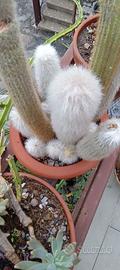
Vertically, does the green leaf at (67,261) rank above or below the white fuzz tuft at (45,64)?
below

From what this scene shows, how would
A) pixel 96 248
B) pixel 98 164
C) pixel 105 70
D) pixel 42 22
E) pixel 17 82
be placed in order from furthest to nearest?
pixel 42 22
pixel 96 248
pixel 98 164
pixel 105 70
pixel 17 82

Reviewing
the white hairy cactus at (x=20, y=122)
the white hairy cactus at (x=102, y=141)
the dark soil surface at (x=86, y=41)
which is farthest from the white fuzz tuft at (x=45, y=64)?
the dark soil surface at (x=86, y=41)

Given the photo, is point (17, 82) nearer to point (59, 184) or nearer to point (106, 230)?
point (59, 184)

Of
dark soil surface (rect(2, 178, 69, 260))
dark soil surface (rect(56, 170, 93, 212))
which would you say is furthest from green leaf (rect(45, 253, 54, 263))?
dark soil surface (rect(56, 170, 93, 212))

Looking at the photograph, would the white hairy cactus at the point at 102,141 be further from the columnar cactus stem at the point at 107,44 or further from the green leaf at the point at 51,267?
the green leaf at the point at 51,267

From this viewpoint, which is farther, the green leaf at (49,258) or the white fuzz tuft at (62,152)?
the white fuzz tuft at (62,152)

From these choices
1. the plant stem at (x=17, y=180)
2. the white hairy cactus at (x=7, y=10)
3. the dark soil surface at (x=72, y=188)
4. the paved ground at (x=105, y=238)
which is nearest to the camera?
the white hairy cactus at (x=7, y=10)

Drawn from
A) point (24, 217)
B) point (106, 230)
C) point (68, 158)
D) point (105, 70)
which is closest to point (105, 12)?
point (105, 70)
